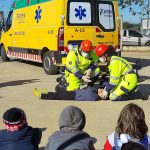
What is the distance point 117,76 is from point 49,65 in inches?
193

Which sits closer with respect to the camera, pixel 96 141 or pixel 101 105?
pixel 96 141

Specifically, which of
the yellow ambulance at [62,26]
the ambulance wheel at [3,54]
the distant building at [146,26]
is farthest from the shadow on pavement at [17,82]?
the distant building at [146,26]

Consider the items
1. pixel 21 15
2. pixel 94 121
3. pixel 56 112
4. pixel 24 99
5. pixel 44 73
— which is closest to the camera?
pixel 94 121

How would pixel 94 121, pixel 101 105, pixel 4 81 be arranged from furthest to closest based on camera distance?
pixel 4 81
pixel 101 105
pixel 94 121

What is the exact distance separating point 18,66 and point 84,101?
752 centimetres

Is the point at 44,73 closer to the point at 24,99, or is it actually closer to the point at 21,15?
the point at 21,15

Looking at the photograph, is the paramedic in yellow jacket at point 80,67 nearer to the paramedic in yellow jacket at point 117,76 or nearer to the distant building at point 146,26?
the paramedic in yellow jacket at point 117,76

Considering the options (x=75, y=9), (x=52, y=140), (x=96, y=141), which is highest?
(x=75, y=9)

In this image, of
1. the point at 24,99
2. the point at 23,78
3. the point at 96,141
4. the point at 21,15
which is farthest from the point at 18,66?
the point at 96,141

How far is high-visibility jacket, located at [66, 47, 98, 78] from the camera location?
916 centimetres

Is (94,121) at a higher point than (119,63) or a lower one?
lower

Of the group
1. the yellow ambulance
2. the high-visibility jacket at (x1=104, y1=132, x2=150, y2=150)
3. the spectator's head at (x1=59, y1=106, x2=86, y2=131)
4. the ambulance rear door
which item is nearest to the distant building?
the yellow ambulance

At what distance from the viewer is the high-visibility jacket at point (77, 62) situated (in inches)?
360

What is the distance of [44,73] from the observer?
13273mm
